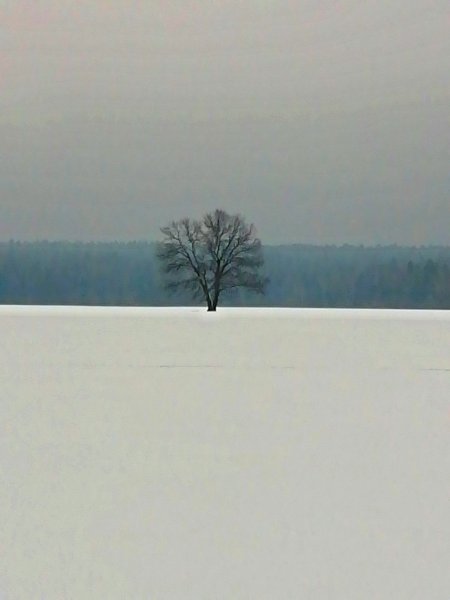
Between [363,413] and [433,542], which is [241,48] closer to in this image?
[363,413]

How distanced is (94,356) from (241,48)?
9354 mm

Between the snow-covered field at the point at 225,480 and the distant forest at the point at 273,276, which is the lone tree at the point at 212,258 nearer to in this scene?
the distant forest at the point at 273,276

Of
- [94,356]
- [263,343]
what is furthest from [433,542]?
[263,343]

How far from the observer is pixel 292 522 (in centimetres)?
340

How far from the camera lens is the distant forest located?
57.2 feet

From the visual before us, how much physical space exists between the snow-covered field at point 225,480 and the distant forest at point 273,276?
26.4ft

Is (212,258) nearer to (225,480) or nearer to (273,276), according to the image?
(273,276)

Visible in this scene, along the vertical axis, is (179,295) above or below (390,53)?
below

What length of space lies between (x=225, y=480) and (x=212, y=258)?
12136mm

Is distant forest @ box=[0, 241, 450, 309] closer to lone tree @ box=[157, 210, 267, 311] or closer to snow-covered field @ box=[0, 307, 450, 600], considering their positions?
lone tree @ box=[157, 210, 267, 311]

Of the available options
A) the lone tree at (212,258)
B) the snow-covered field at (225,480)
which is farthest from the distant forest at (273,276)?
the snow-covered field at (225,480)

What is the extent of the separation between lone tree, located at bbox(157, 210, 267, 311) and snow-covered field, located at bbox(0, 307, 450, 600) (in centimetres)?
676

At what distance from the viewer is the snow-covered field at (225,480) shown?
2.85 m

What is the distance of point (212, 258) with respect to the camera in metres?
16.1
